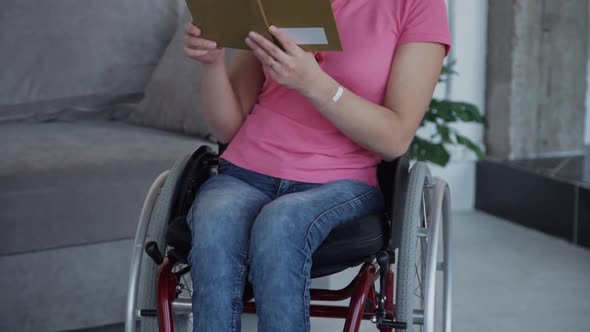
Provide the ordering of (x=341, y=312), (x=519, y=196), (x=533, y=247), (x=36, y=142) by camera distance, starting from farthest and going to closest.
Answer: (x=519, y=196) < (x=533, y=247) < (x=36, y=142) < (x=341, y=312)

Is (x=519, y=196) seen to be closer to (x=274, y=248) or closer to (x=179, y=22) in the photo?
(x=179, y=22)

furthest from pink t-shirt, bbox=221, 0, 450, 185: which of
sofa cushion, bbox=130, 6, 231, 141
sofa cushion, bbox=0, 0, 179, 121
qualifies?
sofa cushion, bbox=0, 0, 179, 121

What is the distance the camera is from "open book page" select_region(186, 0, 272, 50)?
4.26 feet

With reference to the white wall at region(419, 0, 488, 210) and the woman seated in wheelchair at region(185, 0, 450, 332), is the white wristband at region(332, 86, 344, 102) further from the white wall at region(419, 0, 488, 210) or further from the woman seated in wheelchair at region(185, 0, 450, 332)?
the white wall at region(419, 0, 488, 210)

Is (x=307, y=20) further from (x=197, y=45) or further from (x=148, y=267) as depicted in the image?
(x=148, y=267)

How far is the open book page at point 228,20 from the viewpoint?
130 cm

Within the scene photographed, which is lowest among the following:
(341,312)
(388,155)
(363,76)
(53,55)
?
(341,312)

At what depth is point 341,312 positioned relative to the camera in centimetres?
144

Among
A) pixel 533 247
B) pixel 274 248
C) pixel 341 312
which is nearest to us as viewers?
pixel 274 248

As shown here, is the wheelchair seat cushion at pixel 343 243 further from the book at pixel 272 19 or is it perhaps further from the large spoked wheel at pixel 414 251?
the book at pixel 272 19

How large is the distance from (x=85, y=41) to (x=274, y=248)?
4.59ft

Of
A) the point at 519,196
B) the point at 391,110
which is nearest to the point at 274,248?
the point at 391,110

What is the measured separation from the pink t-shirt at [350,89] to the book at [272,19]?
174 millimetres

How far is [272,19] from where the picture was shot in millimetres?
1307
